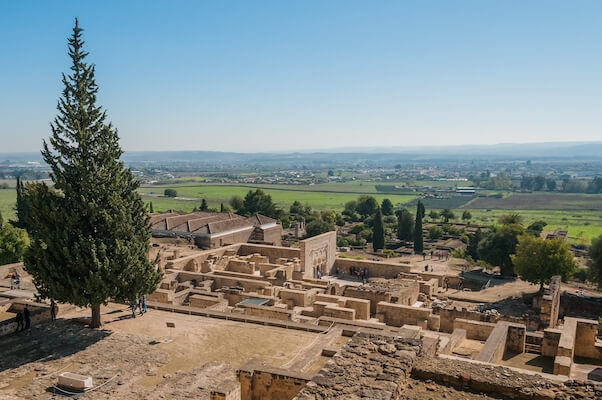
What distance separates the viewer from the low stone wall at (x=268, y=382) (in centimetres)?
1202

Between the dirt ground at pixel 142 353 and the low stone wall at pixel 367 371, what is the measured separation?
3.60 meters

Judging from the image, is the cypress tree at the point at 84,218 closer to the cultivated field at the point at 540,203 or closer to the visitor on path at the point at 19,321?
the visitor on path at the point at 19,321

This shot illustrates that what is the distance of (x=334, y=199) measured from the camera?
15762cm

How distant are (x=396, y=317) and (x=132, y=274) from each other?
38.0ft

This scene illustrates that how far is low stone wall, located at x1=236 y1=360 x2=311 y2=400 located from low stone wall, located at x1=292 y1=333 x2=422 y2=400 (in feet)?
7.90

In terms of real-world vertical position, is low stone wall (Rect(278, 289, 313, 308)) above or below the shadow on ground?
below

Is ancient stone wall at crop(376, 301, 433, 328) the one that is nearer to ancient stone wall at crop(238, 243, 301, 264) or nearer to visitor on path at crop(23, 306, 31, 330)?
ancient stone wall at crop(238, 243, 301, 264)

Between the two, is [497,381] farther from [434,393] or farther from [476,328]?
[476,328]

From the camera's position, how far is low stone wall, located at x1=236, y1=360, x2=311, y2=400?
1202cm

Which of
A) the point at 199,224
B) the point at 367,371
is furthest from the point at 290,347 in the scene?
the point at 199,224

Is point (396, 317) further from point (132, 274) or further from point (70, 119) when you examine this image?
point (70, 119)

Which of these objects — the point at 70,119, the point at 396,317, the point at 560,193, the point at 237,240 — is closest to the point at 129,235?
the point at 70,119

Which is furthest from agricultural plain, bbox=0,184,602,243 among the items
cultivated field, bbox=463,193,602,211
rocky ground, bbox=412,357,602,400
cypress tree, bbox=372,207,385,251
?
rocky ground, bbox=412,357,602,400

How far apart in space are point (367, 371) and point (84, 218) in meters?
11.5
